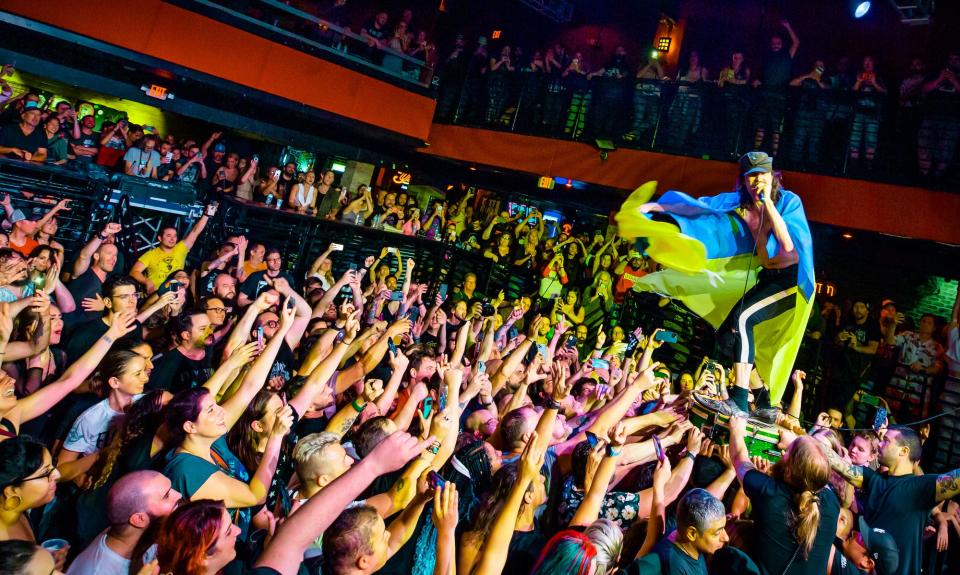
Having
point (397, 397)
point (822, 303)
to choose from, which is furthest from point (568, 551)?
point (822, 303)

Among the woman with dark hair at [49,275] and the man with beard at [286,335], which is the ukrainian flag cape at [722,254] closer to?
the man with beard at [286,335]

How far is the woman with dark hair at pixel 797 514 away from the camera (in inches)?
106

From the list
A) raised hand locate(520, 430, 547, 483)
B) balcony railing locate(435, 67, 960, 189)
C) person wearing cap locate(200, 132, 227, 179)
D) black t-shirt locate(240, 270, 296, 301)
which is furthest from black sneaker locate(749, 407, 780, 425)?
person wearing cap locate(200, 132, 227, 179)

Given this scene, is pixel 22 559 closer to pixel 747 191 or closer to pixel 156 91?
pixel 747 191

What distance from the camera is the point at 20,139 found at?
24.1 feet

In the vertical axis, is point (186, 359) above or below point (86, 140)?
below

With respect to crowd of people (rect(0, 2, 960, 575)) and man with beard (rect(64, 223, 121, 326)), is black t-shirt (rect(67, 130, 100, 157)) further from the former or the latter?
man with beard (rect(64, 223, 121, 326))

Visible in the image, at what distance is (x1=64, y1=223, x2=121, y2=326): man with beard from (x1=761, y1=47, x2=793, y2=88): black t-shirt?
8682mm

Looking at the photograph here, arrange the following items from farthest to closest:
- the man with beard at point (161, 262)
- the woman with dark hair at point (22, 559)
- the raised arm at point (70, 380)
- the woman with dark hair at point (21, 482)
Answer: the man with beard at point (161, 262) < the raised arm at point (70, 380) < the woman with dark hair at point (21, 482) < the woman with dark hair at point (22, 559)

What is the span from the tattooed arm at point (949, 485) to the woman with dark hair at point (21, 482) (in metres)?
4.13

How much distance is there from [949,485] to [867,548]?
535 millimetres

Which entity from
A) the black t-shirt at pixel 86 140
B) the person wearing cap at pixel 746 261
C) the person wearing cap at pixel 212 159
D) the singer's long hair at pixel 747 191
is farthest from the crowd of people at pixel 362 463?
the person wearing cap at pixel 212 159

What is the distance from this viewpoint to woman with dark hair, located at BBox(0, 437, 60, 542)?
2059 millimetres

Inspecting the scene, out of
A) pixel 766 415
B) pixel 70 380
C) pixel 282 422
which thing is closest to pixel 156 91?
pixel 70 380
